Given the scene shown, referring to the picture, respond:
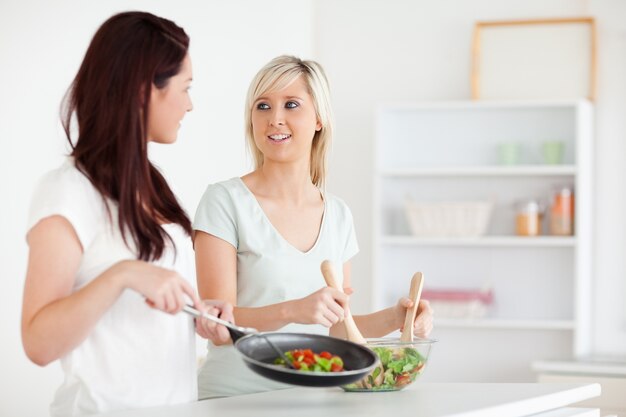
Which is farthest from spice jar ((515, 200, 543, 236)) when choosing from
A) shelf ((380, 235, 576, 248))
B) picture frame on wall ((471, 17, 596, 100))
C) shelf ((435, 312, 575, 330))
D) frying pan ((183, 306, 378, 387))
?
frying pan ((183, 306, 378, 387))

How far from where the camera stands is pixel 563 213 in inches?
178

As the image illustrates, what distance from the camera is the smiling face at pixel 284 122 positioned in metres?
2.34

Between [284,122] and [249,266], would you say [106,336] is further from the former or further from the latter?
[284,122]

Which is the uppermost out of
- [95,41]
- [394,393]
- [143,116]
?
[95,41]

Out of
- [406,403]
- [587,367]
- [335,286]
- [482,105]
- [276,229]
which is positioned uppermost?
[482,105]

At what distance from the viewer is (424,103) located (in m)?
4.81

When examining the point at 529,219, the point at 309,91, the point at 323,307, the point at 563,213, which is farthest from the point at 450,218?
the point at 323,307

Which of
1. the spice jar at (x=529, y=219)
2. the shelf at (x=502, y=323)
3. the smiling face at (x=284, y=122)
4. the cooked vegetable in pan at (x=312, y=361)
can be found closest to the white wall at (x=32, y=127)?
the smiling face at (x=284, y=122)

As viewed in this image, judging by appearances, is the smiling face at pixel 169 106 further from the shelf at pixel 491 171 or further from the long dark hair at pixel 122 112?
the shelf at pixel 491 171

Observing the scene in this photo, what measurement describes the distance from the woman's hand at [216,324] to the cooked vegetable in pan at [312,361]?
0.13 m

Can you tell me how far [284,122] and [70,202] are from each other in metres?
0.84

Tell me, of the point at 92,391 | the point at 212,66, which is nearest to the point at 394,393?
the point at 92,391

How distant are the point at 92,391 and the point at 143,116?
0.48m

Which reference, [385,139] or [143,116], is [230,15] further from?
[143,116]
